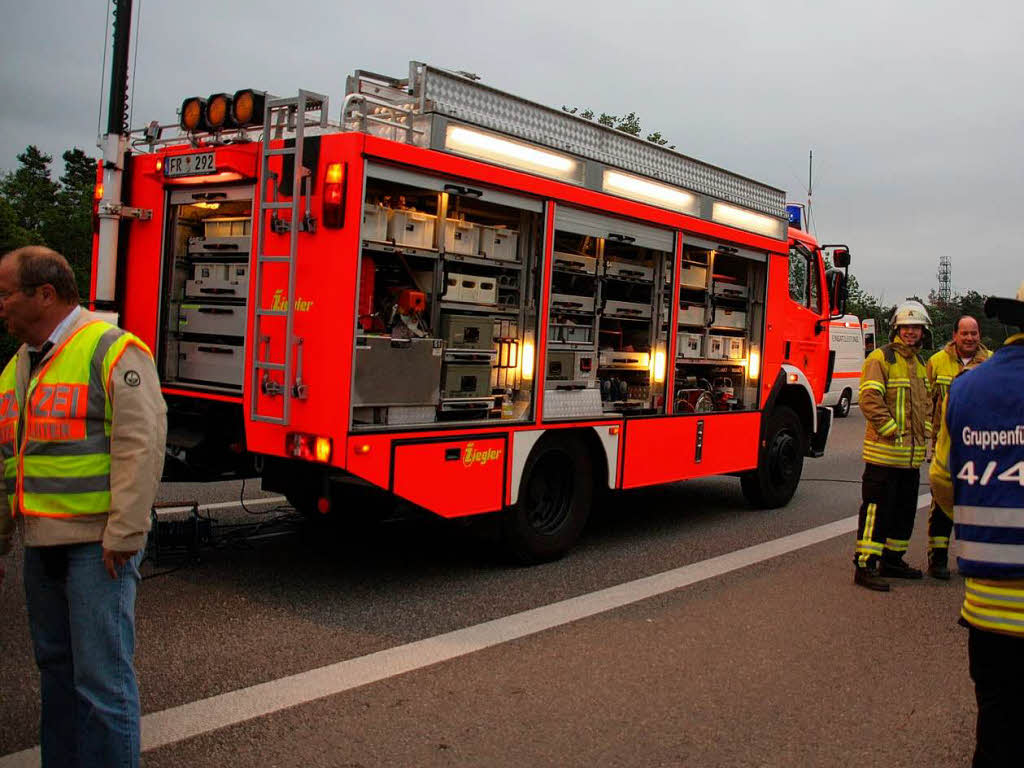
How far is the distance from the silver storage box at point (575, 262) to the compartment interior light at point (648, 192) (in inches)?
21.3

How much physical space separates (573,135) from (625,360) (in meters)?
1.94

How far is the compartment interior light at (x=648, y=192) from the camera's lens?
7211 millimetres

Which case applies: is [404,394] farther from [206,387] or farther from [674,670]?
[674,670]

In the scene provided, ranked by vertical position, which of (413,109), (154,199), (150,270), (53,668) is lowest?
(53,668)

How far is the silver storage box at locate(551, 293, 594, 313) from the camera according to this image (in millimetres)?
7074

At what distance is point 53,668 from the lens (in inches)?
119

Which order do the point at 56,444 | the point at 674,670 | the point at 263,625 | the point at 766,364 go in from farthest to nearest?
the point at 766,364, the point at 263,625, the point at 674,670, the point at 56,444

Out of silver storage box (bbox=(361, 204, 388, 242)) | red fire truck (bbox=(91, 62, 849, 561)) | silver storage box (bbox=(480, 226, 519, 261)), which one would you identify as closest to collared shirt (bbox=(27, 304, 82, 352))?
red fire truck (bbox=(91, 62, 849, 561))

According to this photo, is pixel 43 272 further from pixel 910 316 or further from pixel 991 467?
pixel 910 316

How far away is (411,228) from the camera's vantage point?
5875mm

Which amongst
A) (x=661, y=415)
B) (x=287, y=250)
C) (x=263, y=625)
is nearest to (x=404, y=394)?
(x=287, y=250)

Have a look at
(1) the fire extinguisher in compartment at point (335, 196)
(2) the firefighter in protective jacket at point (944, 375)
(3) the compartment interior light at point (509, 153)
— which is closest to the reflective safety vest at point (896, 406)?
(2) the firefighter in protective jacket at point (944, 375)

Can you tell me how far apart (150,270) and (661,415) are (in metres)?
4.07

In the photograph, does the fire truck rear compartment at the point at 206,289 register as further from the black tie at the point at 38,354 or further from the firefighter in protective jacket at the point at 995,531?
the firefighter in protective jacket at the point at 995,531
